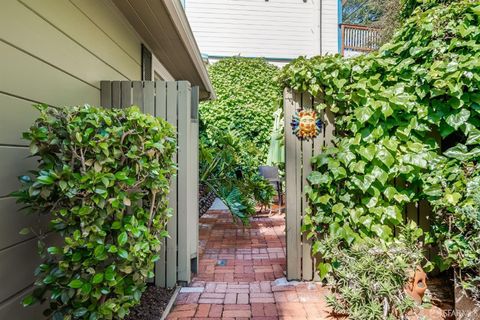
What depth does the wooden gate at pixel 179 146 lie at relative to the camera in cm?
259

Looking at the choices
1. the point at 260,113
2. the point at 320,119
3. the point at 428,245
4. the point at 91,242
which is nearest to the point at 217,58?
the point at 260,113

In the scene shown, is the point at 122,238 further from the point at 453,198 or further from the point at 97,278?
the point at 453,198

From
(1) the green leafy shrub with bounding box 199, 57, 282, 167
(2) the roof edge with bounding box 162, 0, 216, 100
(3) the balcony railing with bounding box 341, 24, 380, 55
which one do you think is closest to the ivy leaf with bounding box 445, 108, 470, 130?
(2) the roof edge with bounding box 162, 0, 216, 100

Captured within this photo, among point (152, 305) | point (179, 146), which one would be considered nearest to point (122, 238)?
→ point (152, 305)

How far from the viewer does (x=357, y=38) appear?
8727mm

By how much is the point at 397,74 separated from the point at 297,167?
3.67 ft

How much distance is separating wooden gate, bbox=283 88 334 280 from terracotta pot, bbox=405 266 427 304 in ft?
2.49

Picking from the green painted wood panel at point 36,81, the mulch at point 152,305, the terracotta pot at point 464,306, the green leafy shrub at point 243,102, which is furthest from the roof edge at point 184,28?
the terracotta pot at point 464,306

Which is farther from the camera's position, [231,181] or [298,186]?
[231,181]

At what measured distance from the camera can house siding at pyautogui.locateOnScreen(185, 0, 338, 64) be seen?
26.2 feet

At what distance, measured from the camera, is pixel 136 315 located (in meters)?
2.16

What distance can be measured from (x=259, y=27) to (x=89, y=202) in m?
7.71

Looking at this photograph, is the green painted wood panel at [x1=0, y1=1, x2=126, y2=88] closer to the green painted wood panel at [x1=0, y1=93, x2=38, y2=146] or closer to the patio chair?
the green painted wood panel at [x1=0, y1=93, x2=38, y2=146]

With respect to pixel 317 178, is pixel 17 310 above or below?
below
